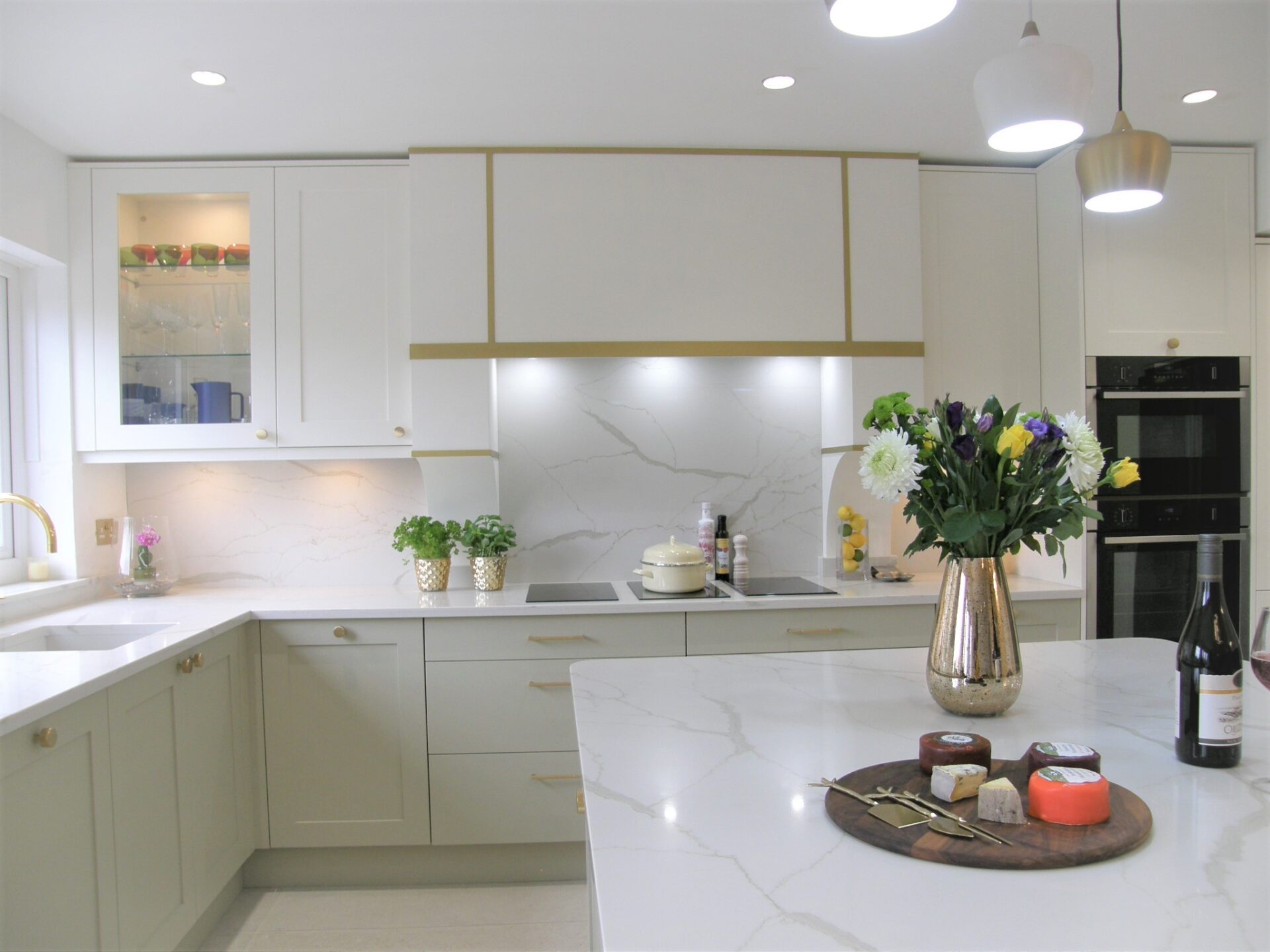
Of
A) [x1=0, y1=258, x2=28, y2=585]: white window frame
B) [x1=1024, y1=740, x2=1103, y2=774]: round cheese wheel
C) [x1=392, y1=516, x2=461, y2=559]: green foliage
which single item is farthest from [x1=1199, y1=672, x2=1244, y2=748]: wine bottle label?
[x1=0, y1=258, x2=28, y2=585]: white window frame

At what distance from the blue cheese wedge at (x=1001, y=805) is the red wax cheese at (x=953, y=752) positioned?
100 millimetres

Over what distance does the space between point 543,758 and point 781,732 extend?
155cm

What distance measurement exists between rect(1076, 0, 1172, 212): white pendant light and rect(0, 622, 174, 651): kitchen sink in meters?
2.48

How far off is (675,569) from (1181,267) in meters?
2.00

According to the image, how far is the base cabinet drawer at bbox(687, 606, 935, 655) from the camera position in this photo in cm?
268

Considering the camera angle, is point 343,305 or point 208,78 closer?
point 208,78

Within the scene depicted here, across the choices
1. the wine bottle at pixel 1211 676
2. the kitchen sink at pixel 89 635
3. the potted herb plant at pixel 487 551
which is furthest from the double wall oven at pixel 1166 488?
the kitchen sink at pixel 89 635

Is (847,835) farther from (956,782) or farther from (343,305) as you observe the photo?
(343,305)

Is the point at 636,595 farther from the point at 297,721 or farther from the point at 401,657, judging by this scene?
the point at 297,721

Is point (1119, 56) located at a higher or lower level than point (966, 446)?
higher

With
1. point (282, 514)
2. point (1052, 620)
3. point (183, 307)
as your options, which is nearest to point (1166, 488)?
point (1052, 620)

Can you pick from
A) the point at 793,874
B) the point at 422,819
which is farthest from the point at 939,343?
the point at 793,874

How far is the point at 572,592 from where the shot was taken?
2902 millimetres

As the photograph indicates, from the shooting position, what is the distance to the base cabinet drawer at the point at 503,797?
104 inches
